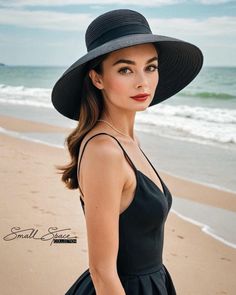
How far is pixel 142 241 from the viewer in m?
2.03

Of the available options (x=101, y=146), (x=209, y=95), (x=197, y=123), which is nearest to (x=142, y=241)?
(x=101, y=146)

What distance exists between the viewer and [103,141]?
1934mm

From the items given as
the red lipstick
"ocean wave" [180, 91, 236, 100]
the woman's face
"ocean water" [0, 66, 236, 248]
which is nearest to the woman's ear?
the woman's face

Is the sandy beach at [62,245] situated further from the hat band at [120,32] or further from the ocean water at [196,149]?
the hat band at [120,32]

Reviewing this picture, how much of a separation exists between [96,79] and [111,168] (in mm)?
420

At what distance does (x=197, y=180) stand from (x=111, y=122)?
564cm

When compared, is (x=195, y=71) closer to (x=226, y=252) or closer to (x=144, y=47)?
(x=144, y=47)

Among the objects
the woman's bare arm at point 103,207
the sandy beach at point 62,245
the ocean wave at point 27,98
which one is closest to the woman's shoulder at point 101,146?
the woman's bare arm at point 103,207

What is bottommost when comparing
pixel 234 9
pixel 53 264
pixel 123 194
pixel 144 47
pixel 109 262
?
pixel 234 9

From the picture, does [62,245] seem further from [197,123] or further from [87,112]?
[197,123]

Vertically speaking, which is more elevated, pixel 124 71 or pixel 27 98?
pixel 124 71

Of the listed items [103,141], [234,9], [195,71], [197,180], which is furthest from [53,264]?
[234,9]

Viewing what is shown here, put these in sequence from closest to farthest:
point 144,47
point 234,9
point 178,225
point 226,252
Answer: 1. point 144,47
2. point 226,252
3. point 178,225
4. point 234,9

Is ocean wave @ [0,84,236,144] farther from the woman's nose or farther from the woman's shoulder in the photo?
the woman's shoulder
